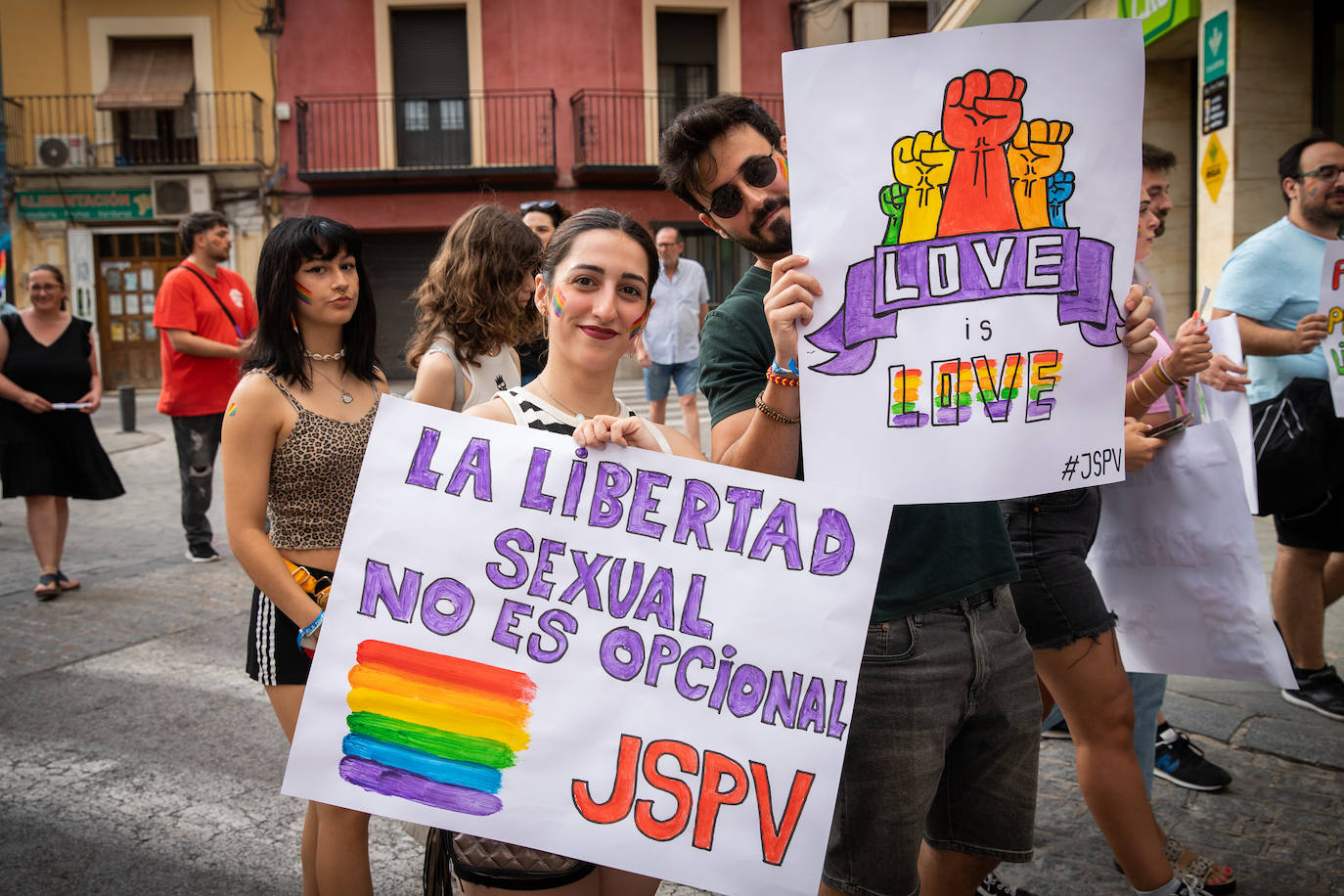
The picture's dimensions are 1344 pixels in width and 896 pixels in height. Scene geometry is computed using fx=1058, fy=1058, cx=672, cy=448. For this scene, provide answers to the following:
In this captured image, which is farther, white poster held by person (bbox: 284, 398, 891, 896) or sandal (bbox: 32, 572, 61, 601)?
sandal (bbox: 32, 572, 61, 601)

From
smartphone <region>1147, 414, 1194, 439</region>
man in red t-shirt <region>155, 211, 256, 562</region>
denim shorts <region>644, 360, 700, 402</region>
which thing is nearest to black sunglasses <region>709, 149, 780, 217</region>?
smartphone <region>1147, 414, 1194, 439</region>

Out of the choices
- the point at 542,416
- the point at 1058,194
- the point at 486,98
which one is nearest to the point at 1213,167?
the point at 1058,194

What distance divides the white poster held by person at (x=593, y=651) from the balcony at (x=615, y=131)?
2015 centimetres

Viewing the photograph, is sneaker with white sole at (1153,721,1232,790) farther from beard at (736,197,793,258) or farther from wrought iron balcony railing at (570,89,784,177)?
wrought iron balcony railing at (570,89,784,177)

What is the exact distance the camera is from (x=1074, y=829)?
3230 millimetres

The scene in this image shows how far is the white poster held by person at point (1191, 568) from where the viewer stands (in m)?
2.75

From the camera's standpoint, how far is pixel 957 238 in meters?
1.84

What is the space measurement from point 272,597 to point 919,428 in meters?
1.51

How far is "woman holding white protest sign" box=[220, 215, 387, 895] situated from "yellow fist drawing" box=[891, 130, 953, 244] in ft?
4.81

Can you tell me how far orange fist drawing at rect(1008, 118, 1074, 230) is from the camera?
1835 mm

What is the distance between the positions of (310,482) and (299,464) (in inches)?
2.0

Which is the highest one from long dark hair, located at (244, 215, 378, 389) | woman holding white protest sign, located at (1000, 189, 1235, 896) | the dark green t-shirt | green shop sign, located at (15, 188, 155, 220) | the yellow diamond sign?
green shop sign, located at (15, 188, 155, 220)

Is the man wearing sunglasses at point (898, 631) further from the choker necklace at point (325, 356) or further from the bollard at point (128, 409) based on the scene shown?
the bollard at point (128, 409)

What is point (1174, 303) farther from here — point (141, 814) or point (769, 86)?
point (769, 86)
